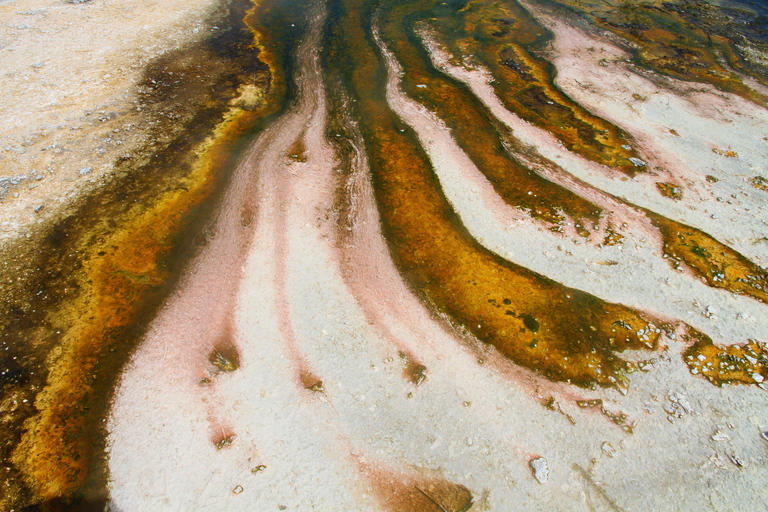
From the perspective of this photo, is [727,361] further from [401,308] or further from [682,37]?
[682,37]

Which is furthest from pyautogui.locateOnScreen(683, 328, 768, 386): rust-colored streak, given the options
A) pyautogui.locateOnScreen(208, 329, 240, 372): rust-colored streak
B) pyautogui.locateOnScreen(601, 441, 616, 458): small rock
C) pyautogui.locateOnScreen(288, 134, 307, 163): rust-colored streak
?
pyautogui.locateOnScreen(288, 134, 307, 163): rust-colored streak

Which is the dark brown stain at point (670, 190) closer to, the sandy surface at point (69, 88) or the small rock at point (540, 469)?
the small rock at point (540, 469)

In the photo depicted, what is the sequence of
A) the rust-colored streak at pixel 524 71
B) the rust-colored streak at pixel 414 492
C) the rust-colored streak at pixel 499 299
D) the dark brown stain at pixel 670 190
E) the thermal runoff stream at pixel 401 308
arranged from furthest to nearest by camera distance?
the rust-colored streak at pixel 524 71
the dark brown stain at pixel 670 190
the rust-colored streak at pixel 499 299
the thermal runoff stream at pixel 401 308
the rust-colored streak at pixel 414 492

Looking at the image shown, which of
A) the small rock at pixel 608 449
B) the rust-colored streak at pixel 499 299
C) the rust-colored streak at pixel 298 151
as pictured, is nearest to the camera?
the small rock at pixel 608 449

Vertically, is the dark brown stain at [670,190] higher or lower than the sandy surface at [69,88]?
lower

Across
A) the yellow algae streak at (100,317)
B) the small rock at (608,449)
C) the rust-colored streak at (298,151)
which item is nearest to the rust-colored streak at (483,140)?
the rust-colored streak at (298,151)

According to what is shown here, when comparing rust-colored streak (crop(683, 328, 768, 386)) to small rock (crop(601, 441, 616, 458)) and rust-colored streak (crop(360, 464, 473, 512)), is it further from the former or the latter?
rust-colored streak (crop(360, 464, 473, 512))

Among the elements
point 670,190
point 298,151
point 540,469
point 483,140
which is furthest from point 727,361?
point 298,151
